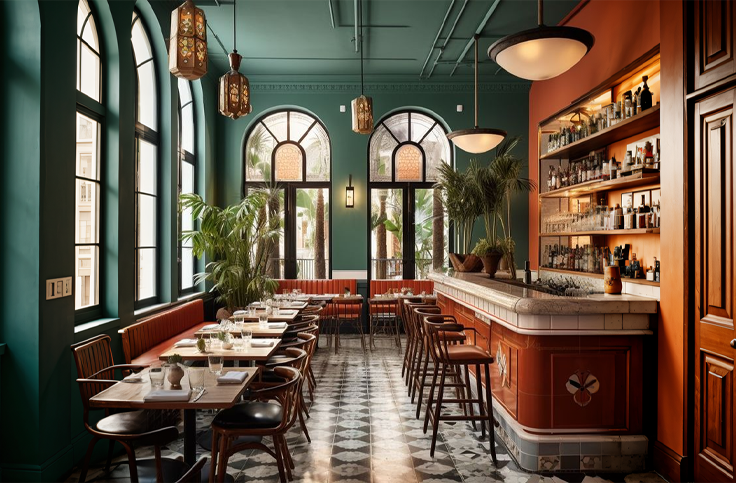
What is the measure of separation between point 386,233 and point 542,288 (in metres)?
5.68

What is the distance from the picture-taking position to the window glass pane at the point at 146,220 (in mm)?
6377

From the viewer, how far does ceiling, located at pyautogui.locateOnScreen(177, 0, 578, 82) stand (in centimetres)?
691

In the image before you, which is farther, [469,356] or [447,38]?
[447,38]

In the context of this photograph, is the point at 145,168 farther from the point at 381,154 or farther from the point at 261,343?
the point at 381,154

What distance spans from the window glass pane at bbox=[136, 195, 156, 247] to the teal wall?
10.6 feet

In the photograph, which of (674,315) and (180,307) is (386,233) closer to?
(180,307)

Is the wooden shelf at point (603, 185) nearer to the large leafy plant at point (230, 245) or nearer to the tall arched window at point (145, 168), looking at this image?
the large leafy plant at point (230, 245)

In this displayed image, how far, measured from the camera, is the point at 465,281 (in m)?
5.43

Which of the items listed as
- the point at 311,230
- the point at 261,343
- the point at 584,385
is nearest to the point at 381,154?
the point at 311,230

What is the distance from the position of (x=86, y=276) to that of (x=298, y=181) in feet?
18.7

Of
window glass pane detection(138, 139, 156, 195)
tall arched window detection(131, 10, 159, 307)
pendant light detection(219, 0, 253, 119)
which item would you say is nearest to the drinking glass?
pendant light detection(219, 0, 253, 119)

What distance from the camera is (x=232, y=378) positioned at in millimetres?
3396

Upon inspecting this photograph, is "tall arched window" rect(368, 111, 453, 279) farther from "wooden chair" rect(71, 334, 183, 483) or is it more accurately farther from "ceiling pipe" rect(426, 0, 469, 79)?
"wooden chair" rect(71, 334, 183, 483)

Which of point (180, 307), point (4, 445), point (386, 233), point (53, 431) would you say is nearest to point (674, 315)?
point (53, 431)
